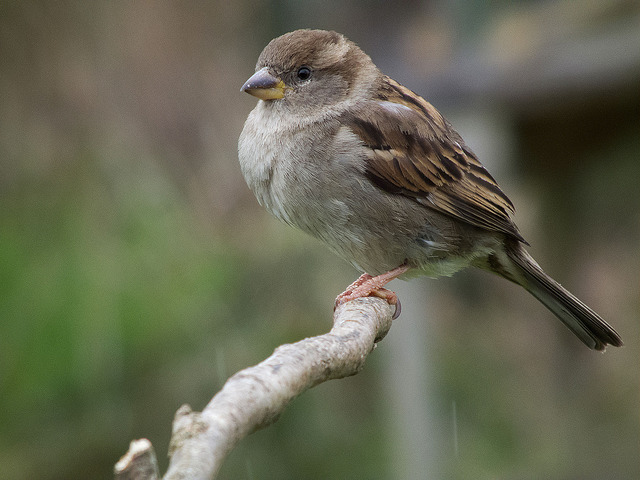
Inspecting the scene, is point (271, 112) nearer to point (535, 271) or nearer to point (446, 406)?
point (535, 271)

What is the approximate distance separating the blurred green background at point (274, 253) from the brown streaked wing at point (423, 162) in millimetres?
1549

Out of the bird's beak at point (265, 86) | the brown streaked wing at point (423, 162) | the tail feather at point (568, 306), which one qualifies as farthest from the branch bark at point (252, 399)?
the tail feather at point (568, 306)

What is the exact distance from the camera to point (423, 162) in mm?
2979

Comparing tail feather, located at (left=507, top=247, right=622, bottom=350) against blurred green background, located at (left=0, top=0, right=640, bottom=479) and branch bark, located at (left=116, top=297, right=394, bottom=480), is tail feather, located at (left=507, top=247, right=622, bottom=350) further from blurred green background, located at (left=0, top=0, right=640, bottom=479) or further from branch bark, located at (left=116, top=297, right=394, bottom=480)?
blurred green background, located at (left=0, top=0, right=640, bottom=479)

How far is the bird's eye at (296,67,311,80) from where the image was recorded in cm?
299

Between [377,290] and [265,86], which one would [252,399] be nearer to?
[377,290]

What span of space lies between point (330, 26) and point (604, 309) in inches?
123

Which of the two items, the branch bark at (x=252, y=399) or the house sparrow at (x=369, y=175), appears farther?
the house sparrow at (x=369, y=175)

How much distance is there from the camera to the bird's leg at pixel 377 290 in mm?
2775

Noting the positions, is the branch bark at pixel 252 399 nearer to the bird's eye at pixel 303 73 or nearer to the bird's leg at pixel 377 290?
the bird's leg at pixel 377 290

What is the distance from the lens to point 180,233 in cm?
449

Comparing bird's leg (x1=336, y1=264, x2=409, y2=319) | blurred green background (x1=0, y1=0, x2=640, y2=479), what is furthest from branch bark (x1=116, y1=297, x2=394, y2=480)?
blurred green background (x1=0, y1=0, x2=640, y2=479)

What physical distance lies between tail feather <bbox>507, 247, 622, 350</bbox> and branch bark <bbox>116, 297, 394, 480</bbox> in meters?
1.31

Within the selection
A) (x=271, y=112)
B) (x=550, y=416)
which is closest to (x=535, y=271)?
(x=271, y=112)
